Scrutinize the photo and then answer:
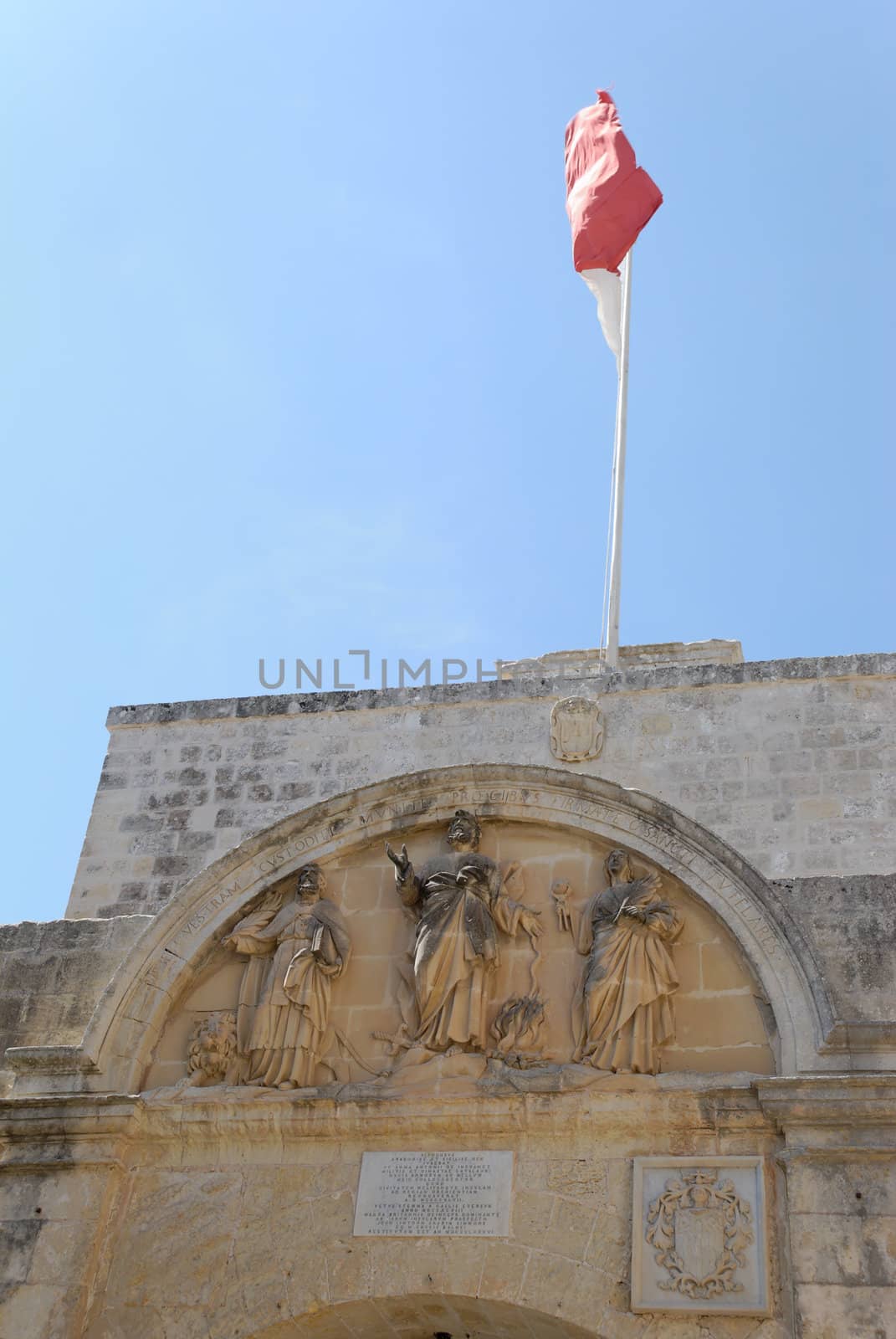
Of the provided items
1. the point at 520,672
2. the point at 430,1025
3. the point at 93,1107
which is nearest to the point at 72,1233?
the point at 93,1107

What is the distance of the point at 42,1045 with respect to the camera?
794 centimetres

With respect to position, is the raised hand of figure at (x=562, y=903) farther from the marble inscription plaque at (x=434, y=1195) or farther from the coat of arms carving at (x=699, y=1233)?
the coat of arms carving at (x=699, y=1233)

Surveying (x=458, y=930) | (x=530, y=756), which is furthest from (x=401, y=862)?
(x=530, y=756)

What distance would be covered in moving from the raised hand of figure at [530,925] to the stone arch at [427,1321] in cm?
181

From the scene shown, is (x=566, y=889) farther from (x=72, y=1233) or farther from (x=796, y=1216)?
(x=72, y=1233)

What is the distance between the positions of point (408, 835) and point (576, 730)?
123cm

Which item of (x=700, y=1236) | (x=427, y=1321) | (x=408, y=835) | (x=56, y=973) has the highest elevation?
(x=408, y=835)

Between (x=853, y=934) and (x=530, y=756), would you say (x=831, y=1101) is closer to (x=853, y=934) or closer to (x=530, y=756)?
(x=853, y=934)

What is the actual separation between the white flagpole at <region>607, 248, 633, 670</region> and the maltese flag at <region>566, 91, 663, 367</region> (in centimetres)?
17

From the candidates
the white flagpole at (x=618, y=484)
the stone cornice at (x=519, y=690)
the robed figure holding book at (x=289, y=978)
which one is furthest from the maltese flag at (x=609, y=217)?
the robed figure holding book at (x=289, y=978)

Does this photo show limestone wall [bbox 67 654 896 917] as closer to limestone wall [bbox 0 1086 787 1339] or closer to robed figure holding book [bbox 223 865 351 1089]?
robed figure holding book [bbox 223 865 351 1089]

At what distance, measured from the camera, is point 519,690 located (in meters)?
9.08

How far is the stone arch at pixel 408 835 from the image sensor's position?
7.25 m

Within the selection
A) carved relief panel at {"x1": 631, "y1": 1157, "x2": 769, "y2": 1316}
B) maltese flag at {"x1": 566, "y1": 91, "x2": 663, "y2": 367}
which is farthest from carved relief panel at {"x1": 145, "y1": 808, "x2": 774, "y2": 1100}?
maltese flag at {"x1": 566, "y1": 91, "x2": 663, "y2": 367}
